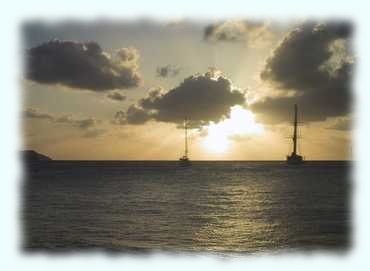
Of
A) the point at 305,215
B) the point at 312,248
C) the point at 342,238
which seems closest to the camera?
the point at 312,248

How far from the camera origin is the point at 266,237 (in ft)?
93.9

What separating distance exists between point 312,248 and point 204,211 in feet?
55.6

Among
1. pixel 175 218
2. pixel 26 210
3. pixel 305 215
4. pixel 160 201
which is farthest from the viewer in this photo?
pixel 160 201

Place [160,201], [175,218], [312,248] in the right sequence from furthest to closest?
1. [160,201]
2. [175,218]
3. [312,248]

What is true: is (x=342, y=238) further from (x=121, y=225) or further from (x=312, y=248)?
(x=121, y=225)

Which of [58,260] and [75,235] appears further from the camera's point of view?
[75,235]

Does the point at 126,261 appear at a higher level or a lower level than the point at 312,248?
higher

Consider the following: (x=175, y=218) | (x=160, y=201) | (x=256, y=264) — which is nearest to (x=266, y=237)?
(x=175, y=218)

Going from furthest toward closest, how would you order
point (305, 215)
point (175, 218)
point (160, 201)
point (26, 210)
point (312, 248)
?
1. point (160, 201)
2. point (26, 210)
3. point (305, 215)
4. point (175, 218)
5. point (312, 248)

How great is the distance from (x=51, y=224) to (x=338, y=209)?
26342 mm

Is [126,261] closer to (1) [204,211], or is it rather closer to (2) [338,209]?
(1) [204,211]

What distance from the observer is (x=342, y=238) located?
28.5 meters

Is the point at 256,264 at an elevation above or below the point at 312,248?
above

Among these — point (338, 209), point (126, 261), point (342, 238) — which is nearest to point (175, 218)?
point (342, 238)
